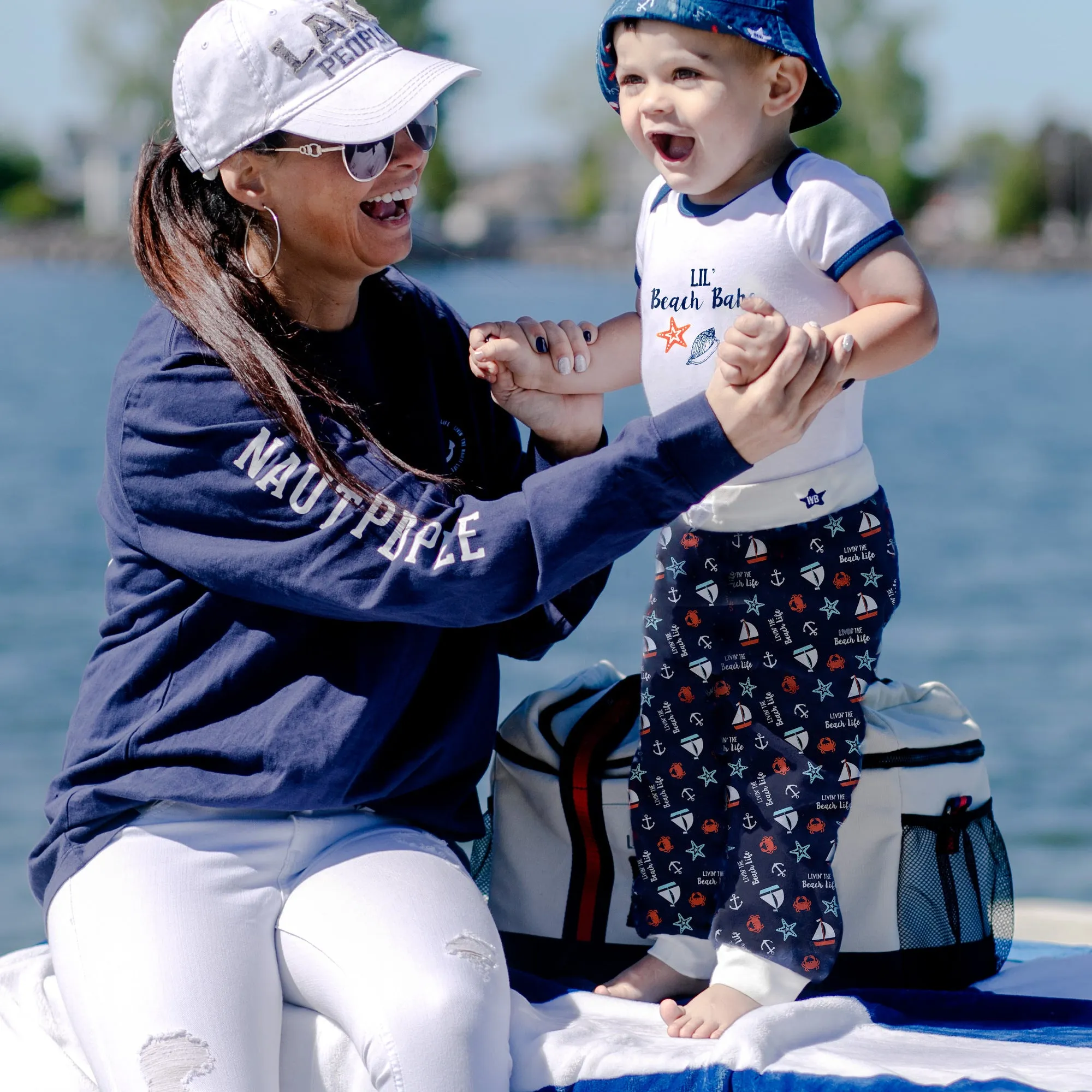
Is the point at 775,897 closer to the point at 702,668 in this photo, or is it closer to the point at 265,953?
the point at 702,668

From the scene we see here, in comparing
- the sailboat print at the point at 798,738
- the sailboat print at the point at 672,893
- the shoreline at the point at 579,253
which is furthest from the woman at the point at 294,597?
the shoreline at the point at 579,253

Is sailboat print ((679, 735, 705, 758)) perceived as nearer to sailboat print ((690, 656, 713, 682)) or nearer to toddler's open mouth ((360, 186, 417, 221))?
sailboat print ((690, 656, 713, 682))

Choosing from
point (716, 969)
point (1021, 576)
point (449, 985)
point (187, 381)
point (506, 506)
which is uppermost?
point (187, 381)

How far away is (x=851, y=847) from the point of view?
2252 millimetres

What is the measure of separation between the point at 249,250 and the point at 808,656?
3.14ft

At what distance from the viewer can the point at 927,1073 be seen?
186 centimetres

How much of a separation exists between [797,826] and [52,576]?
12174mm

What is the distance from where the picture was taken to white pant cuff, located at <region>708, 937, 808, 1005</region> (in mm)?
2076

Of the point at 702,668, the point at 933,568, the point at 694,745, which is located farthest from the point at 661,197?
the point at 933,568

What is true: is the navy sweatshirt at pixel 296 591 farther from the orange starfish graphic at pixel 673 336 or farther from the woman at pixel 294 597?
the orange starfish graphic at pixel 673 336

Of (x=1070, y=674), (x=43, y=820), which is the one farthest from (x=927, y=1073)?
(x=1070, y=674)

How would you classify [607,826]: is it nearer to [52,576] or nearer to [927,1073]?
[927,1073]

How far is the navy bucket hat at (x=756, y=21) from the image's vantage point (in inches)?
76.8

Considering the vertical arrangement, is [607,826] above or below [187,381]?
below
